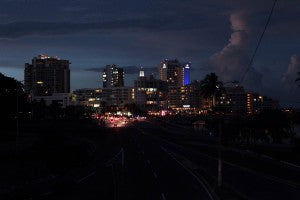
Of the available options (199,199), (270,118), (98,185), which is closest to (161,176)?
(98,185)

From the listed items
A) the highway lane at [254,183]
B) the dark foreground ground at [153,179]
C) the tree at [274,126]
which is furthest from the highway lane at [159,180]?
the tree at [274,126]

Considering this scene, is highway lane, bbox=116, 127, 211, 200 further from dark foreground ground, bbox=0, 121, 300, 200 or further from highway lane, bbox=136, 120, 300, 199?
highway lane, bbox=136, 120, 300, 199

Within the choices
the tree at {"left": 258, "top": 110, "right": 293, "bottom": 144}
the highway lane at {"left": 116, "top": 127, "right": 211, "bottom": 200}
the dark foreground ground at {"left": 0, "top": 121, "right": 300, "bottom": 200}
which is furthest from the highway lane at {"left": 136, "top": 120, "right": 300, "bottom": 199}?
the tree at {"left": 258, "top": 110, "right": 293, "bottom": 144}

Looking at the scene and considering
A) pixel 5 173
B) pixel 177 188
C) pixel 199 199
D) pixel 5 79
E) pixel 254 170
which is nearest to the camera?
pixel 199 199

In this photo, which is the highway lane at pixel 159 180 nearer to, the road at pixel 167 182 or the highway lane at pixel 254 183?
the road at pixel 167 182

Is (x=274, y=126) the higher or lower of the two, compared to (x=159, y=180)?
higher

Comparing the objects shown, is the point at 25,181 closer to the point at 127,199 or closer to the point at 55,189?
the point at 55,189

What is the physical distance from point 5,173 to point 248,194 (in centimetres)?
2262

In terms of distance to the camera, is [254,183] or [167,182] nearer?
[254,183]

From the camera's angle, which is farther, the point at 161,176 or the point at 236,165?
the point at 236,165

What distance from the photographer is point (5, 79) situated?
112375 mm

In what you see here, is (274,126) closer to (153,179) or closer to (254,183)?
(153,179)

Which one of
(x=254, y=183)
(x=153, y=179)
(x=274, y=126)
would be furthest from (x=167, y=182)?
(x=274, y=126)

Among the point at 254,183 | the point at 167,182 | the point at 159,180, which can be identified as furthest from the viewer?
the point at 159,180
